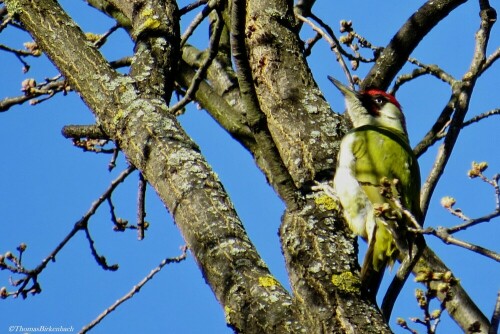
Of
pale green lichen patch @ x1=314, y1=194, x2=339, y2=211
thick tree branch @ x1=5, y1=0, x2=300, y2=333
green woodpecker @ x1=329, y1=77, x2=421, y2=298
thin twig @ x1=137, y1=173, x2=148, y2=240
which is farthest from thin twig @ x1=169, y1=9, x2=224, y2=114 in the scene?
pale green lichen patch @ x1=314, y1=194, x2=339, y2=211

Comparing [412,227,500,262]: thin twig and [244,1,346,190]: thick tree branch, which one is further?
[244,1,346,190]: thick tree branch

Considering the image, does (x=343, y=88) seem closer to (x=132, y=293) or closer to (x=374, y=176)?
(x=374, y=176)

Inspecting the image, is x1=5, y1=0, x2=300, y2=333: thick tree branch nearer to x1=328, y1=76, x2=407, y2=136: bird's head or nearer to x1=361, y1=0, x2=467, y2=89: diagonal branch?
x1=361, y1=0, x2=467, y2=89: diagonal branch

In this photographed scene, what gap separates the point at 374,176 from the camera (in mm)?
4914

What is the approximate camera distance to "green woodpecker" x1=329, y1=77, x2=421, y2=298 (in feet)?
13.0

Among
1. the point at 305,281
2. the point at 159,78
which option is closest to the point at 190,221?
the point at 305,281

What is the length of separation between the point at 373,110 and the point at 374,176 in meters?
0.93

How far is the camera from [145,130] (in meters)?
3.57

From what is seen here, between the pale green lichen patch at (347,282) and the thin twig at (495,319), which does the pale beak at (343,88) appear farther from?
the thin twig at (495,319)

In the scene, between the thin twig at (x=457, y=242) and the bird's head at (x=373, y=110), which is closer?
the thin twig at (x=457, y=242)

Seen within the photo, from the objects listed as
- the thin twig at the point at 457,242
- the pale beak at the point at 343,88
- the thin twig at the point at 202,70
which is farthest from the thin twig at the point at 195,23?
the thin twig at the point at 457,242

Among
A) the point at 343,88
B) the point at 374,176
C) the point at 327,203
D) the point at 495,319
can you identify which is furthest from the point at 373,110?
the point at 495,319

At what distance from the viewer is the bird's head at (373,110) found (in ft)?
18.3

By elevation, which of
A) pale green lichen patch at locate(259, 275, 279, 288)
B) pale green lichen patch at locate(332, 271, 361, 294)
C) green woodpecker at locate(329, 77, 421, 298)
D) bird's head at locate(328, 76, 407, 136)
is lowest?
pale green lichen patch at locate(332, 271, 361, 294)
